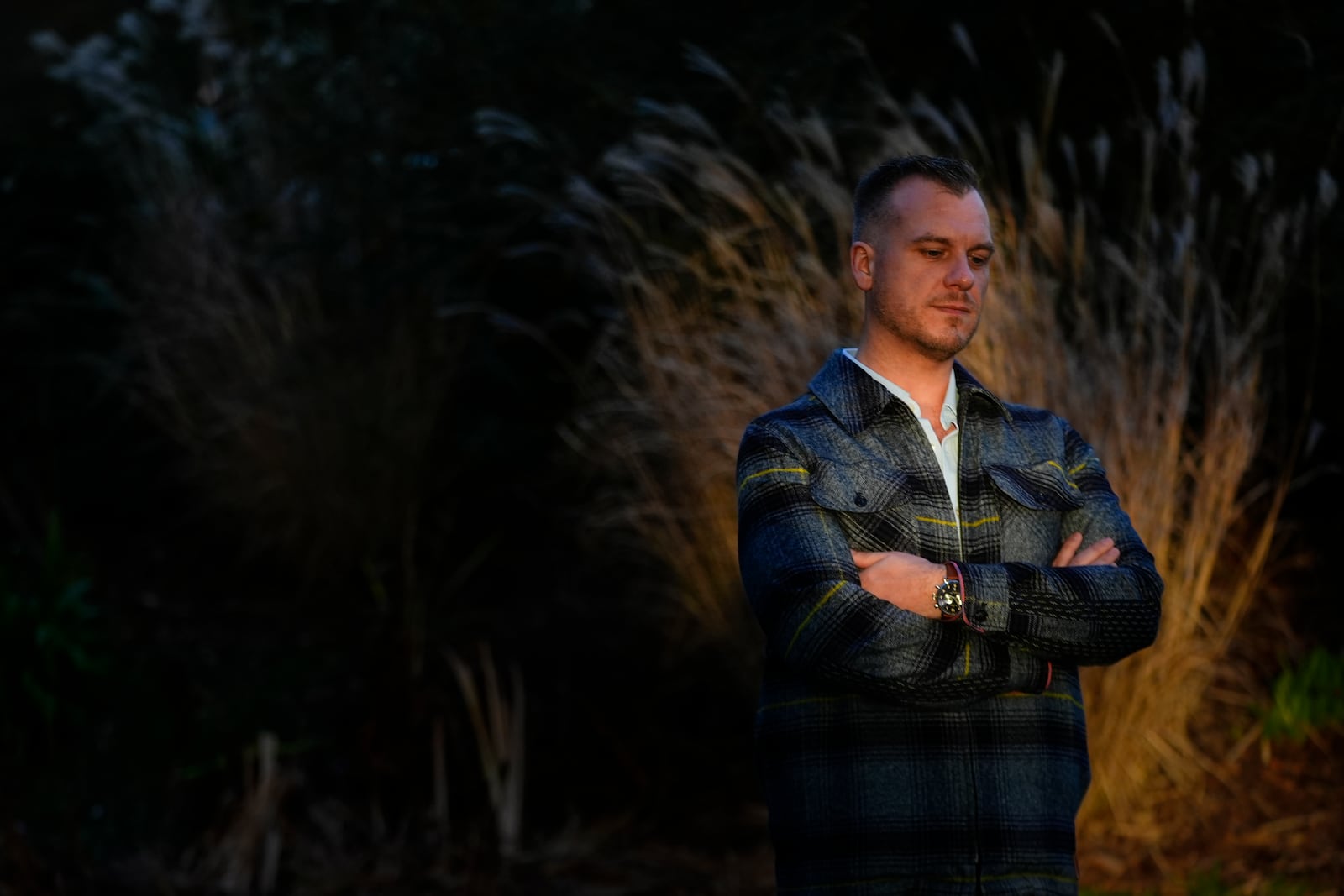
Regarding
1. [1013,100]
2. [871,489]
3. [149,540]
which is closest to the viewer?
[871,489]

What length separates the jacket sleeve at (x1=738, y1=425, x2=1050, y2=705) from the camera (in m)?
1.94

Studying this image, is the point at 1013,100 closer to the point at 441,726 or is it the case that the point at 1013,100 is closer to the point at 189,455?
the point at 441,726

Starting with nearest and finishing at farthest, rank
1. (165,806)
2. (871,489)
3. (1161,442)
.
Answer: (871,489)
(1161,442)
(165,806)

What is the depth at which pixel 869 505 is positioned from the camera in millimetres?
2051

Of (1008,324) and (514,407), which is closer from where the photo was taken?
(1008,324)

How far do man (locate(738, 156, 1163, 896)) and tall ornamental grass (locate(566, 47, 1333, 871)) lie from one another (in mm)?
1637

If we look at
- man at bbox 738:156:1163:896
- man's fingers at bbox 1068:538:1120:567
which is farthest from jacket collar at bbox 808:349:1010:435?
man's fingers at bbox 1068:538:1120:567

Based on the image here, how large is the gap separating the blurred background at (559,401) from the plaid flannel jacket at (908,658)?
1686 mm

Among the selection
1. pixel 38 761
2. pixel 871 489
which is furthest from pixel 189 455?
pixel 871 489

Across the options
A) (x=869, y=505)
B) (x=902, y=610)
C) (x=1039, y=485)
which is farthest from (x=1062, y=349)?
(x=902, y=610)

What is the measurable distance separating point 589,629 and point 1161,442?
2.42 meters

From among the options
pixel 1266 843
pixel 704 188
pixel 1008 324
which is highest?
pixel 704 188

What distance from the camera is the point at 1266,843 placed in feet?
12.8

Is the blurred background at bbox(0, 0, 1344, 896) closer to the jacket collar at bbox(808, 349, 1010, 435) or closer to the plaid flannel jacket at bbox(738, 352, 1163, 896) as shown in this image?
the jacket collar at bbox(808, 349, 1010, 435)
